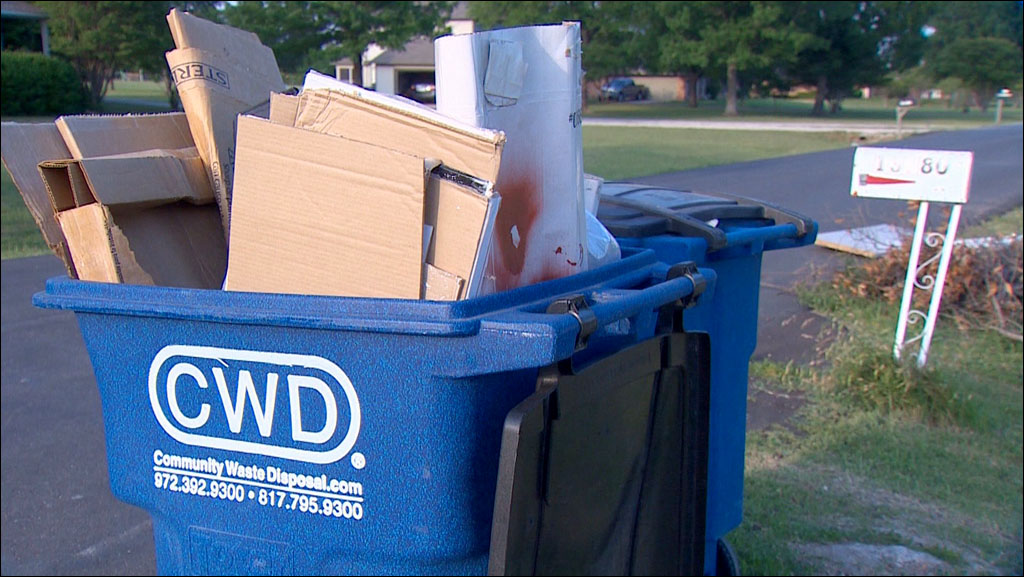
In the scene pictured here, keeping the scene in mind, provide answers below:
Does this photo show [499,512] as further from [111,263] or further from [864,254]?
[864,254]

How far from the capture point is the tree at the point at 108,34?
3400cm

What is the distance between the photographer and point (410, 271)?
171cm

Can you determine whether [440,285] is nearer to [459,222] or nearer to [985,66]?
[459,222]

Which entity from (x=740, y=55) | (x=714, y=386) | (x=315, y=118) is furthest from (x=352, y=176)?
(x=740, y=55)

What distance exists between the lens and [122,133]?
2.06m

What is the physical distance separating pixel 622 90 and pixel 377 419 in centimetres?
6660

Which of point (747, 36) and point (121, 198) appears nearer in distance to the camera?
point (121, 198)

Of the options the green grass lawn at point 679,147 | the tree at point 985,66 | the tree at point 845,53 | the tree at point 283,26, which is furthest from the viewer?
the tree at point 985,66

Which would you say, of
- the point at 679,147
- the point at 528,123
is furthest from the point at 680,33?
the point at 528,123

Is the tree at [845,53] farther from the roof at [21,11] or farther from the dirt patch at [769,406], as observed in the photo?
the dirt patch at [769,406]

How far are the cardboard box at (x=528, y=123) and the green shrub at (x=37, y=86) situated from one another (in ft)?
104

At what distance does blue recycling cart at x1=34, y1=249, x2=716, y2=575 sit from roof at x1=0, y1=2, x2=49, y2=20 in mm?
39266

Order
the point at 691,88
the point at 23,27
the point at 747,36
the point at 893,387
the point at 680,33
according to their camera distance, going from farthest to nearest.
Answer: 1. the point at 691,88
2. the point at 680,33
3. the point at 747,36
4. the point at 23,27
5. the point at 893,387

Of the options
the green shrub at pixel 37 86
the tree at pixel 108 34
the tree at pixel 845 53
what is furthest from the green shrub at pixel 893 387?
the tree at pixel 845 53
